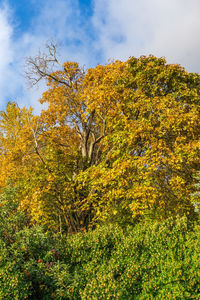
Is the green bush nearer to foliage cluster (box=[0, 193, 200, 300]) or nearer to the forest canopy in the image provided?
foliage cluster (box=[0, 193, 200, 300])

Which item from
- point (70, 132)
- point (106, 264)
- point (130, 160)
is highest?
point (70, 132)

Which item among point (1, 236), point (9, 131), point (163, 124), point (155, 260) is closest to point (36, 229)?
point (1, 236)

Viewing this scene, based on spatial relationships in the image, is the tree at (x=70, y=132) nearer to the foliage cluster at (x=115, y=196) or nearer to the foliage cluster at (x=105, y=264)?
the foliage cluster at (x=115, y=196)

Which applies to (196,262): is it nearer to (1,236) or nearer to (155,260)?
(155,260)

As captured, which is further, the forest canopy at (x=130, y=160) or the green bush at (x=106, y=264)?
the forest canopy at (x=130, y=160)

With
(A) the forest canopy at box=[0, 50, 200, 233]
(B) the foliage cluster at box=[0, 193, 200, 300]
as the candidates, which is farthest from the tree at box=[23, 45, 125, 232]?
(B) the foliage cluster at box=[0, 193, 200, 300]

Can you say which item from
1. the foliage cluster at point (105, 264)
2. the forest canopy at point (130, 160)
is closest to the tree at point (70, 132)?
the forest canopy at point (130, 160)

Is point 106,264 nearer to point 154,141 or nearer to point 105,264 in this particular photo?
point 105,264

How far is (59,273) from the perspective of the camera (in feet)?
17.1

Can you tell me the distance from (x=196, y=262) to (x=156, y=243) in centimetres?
108

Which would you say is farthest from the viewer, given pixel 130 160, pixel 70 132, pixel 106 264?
pixel 70 132

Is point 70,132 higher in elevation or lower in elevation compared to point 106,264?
higher

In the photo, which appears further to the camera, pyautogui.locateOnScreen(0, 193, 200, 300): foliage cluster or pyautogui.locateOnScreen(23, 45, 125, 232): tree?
pyautogui.locateOnScreen(23, 45, 125, 232): tree

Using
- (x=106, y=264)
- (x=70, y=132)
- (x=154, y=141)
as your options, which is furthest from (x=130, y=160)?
(x=70, y=132)
